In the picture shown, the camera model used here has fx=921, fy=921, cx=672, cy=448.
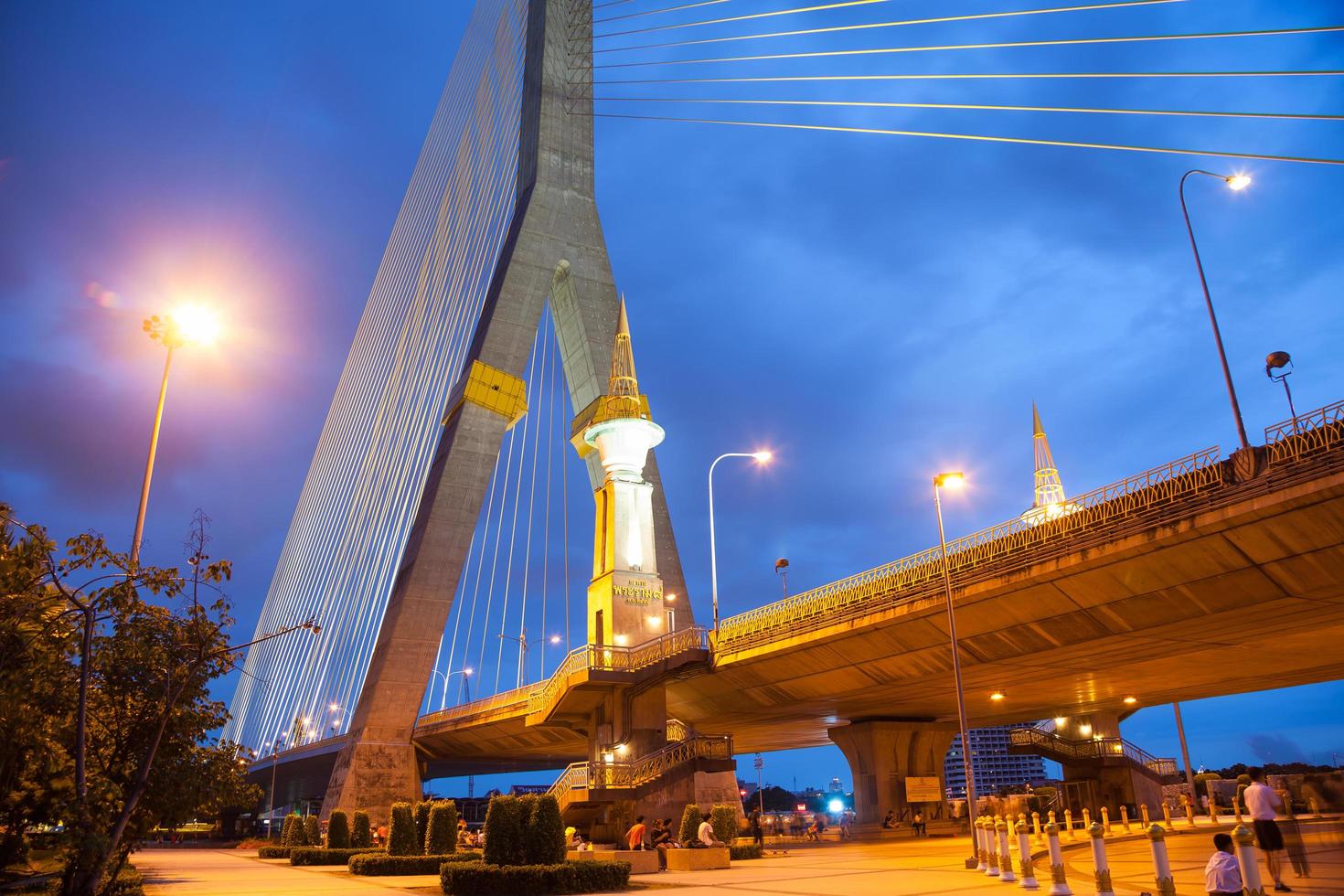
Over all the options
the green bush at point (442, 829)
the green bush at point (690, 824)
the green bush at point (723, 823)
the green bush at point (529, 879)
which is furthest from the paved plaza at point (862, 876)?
the green bush at point (442, 829)

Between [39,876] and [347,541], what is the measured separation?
44686 millimetres

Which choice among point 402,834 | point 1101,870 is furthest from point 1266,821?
point 402,834

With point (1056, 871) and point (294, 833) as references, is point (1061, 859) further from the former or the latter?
point (294, 833)

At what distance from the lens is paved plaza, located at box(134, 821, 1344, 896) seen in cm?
873

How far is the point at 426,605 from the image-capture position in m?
45.5

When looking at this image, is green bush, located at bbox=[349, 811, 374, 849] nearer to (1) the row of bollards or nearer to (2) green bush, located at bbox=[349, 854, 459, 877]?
(2) green bush, located at bbox=[349, 854, 459, 877]

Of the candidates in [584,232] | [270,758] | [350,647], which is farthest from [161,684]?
[270,758]

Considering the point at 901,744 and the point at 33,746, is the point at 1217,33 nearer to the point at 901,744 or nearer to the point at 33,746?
the point at 33,746

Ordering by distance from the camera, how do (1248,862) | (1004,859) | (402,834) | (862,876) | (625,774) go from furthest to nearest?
(625,774) < (402,834) < (862,876) < (1004,859) < (1248,862)

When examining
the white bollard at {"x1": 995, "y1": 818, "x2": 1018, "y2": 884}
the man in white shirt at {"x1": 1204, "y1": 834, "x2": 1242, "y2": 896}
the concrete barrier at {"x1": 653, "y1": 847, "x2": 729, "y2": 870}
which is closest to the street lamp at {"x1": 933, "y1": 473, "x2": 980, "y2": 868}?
the white bollard at {"x1": 995, "y1": 818, "x2": 1018, "y2": 884}

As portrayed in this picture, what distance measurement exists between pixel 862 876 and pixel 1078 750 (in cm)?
3469

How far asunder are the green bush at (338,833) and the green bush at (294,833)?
5.56m

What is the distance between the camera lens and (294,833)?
39656mm

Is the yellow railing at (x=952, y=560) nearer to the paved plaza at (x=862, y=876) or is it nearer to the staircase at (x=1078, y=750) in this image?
the paved plaza at (x=862, y=876)
